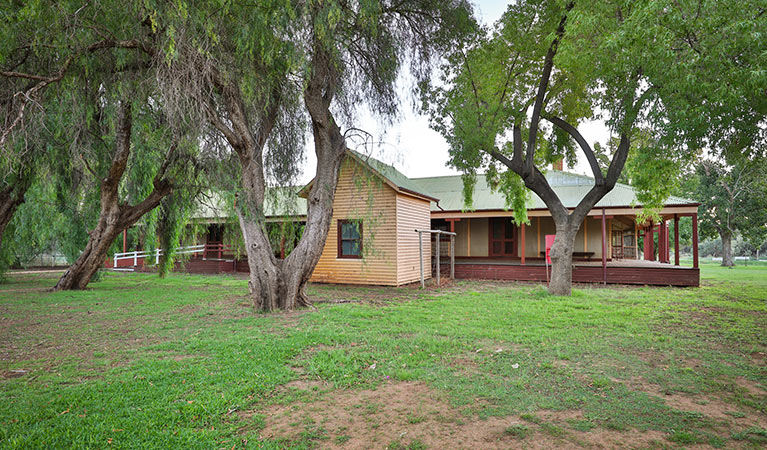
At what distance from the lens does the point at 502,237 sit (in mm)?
20625

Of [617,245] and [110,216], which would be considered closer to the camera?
[110,216]

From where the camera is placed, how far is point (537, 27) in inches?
440

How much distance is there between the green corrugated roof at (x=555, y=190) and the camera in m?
16.4

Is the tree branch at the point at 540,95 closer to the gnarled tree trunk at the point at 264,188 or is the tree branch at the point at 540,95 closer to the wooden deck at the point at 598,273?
the gnarled tree trunk at the point at 264,188

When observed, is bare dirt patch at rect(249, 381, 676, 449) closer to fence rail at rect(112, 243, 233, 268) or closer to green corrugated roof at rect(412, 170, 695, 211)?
green corrugated roof at rect(412, 170, 695, 211)

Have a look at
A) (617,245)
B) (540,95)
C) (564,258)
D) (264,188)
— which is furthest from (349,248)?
(617,245)

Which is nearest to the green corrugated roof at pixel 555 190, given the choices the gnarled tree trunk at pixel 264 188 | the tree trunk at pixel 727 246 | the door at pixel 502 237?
the door at pixel 502 237

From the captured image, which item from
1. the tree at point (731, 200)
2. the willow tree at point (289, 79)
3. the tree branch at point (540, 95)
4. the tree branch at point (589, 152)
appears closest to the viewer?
the willow tree at point (289, 79)

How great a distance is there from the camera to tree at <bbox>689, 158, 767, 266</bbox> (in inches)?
1065

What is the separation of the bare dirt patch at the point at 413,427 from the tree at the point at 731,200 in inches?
1170

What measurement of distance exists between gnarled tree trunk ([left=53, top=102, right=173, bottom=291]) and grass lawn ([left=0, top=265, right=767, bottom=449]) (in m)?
3.58

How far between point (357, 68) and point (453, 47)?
3.05 m

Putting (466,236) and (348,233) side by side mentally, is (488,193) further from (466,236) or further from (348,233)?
(348,233)

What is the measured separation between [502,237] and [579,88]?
33.2ft
